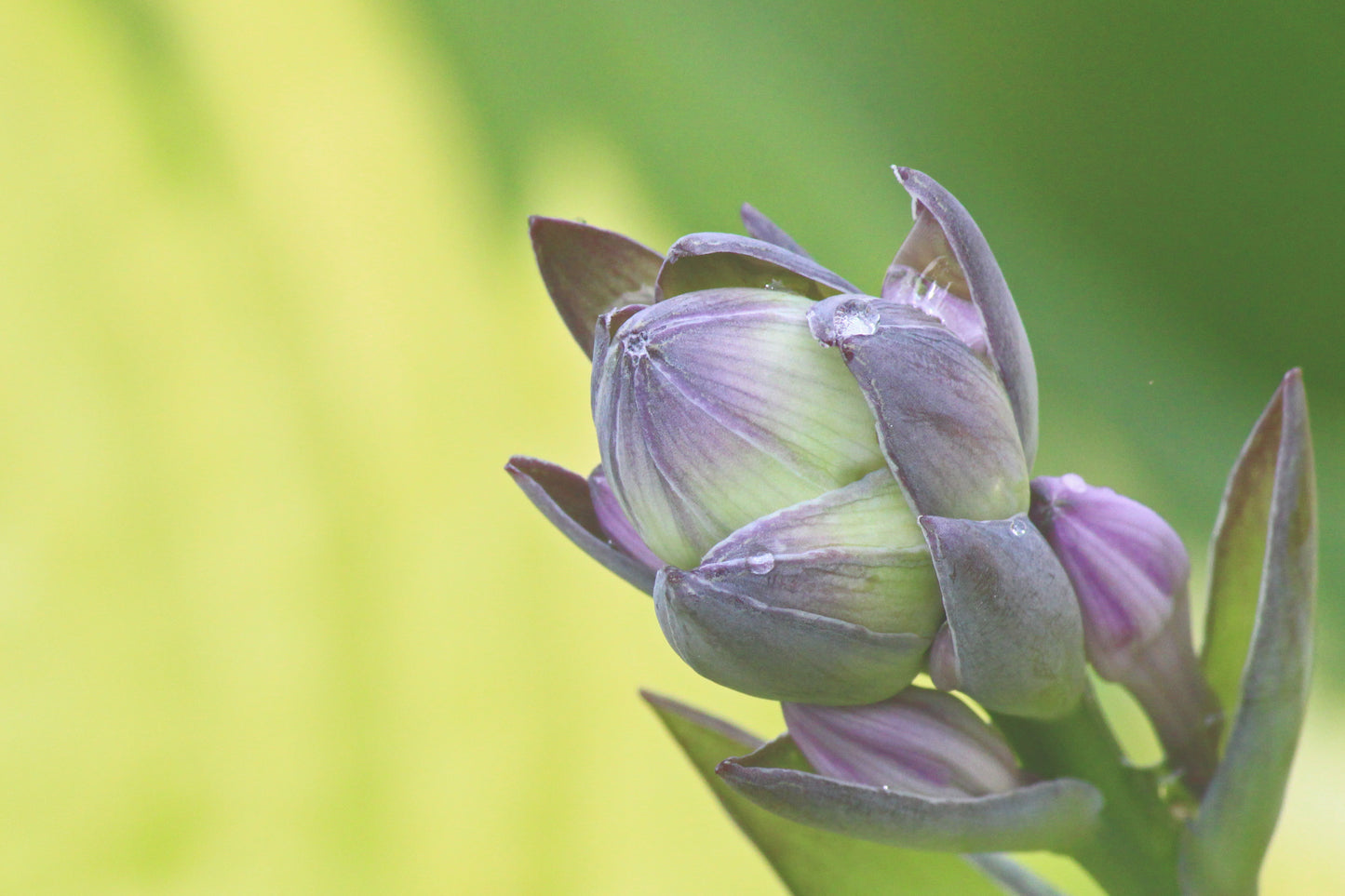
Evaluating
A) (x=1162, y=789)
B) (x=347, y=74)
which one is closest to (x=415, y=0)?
(x=347, y=74)

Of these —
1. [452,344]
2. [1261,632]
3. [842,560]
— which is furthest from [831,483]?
[452,344]

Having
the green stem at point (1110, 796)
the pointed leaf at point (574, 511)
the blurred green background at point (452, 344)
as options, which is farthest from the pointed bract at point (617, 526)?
the blurred green background at point (452, 344)

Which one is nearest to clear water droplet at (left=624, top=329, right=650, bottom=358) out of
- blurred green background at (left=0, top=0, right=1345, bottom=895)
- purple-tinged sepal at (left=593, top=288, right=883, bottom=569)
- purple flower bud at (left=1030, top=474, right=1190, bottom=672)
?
purple-tinged sepal at (left=593, top=288, right=883, bottom=569)

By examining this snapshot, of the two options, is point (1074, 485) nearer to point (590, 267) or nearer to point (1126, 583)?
point (1126, 583)

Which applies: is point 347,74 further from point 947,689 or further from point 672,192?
point 947,689

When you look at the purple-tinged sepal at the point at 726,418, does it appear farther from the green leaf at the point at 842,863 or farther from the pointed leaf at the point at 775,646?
the green leaf at the point at 842,863

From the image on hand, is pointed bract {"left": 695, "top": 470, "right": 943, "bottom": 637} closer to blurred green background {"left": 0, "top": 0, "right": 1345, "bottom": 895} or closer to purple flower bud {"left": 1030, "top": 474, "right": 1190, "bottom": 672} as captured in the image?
purple flower bud {"left": 1030, "top": 474, "right": 1190, "bottom": 672}
